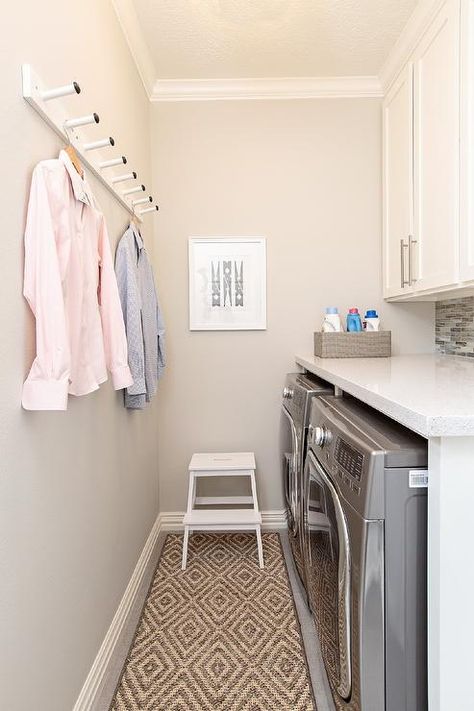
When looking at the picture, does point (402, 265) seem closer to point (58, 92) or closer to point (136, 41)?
point (136, 41)

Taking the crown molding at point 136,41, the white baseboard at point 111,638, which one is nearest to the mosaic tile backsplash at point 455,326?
the white baseboard at point 111,638

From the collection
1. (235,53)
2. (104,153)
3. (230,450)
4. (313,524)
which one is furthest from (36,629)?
(235,53)

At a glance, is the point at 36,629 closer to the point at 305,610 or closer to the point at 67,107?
the point at 305,610

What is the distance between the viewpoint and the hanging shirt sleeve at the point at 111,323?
4.44 ft

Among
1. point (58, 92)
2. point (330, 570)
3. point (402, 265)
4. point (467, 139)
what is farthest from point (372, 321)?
point (58, 92)

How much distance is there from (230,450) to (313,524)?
1255 mm

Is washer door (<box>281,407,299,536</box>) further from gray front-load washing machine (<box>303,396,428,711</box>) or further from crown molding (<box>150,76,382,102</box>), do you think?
crown molding (<box>150,76,382,102</box>)

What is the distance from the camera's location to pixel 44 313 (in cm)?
98

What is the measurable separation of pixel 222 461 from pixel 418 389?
136cm

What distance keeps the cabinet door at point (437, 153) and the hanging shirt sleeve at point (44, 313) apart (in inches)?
56.4

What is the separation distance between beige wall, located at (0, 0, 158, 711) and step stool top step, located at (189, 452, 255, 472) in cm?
51

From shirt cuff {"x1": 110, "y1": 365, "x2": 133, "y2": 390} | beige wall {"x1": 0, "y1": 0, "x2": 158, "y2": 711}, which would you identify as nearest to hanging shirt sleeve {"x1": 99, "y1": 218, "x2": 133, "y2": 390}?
shirt cuff {"x1": 110, "y1": 365, "x2": 133, "y2": 390}

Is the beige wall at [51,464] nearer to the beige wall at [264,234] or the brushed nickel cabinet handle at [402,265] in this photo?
the beige wall at [264,234]

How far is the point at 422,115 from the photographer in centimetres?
200
